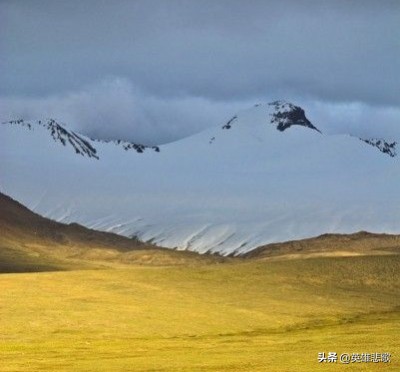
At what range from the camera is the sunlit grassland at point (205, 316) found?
49781mm

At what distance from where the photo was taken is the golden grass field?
49.7m

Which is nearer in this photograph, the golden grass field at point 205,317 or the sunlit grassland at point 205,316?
the golden grass field at point 205,317

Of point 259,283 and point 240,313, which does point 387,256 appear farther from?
point 240,313

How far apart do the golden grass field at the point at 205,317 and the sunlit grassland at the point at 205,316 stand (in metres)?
0.10

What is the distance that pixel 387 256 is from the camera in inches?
4412

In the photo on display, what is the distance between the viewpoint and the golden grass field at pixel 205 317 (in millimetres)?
49656

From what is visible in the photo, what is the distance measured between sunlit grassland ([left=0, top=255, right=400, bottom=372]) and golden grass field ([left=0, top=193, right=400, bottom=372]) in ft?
0.32

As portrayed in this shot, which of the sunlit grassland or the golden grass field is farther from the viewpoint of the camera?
the sunlit grassland

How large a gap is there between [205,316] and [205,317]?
1.64 feet

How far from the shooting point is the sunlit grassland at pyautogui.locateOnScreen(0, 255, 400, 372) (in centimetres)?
4978

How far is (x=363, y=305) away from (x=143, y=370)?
48.1m

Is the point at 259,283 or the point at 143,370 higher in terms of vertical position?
the point at 259,283

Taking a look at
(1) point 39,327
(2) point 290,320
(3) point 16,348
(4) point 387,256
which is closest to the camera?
(3) point 16,348

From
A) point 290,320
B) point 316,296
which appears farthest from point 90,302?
point 316,296
